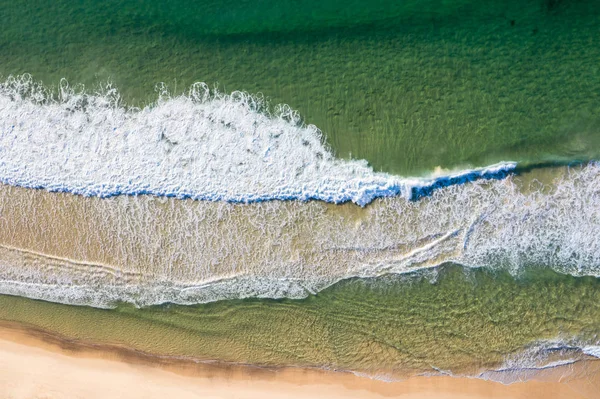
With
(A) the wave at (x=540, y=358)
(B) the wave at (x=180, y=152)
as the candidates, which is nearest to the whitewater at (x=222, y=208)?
(B) the wave at (x=180, y=152)

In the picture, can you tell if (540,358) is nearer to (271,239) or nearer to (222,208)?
(271,239)

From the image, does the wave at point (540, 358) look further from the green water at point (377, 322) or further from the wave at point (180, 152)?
the wave at point (180, 152)

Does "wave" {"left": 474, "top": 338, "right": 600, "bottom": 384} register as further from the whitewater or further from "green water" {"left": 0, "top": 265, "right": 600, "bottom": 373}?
the whitewater

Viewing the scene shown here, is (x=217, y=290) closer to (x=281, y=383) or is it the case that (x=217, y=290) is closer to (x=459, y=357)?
(x=281, y=383)

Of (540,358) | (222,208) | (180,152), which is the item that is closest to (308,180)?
(222,208)

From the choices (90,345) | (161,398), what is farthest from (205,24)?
(161,398)

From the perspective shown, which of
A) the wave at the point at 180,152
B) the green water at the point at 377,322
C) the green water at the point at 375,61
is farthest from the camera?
the wave at the point at 180,152
